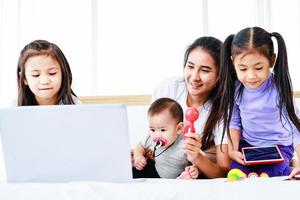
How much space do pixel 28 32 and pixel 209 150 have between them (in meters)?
1.47

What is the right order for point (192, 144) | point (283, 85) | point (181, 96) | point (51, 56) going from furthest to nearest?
point (181, 96) < point (51, 56) < point (283, 85) < point (192, 144)

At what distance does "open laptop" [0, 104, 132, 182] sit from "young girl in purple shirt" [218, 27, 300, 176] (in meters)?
0.61

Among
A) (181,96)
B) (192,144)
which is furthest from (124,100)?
(192,144)

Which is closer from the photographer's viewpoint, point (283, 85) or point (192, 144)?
point (192, 144)

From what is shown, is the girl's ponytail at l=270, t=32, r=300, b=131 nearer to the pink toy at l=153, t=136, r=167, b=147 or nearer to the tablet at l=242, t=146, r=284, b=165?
the tablet at l=242, t=146, r=284, b=165

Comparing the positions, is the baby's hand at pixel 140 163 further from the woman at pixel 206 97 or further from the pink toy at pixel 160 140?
the woman at pixel 206 97

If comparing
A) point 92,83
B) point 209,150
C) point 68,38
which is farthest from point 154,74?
point 209,150

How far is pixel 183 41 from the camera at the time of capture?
282 centimetres

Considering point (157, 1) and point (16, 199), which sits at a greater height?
point (157, 1)

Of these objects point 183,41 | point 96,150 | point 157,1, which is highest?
point 157,1

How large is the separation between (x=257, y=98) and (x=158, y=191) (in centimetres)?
78

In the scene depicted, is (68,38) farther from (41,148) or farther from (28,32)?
(41,148)

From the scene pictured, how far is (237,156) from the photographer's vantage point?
161cm

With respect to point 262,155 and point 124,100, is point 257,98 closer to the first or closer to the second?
point 262,155
